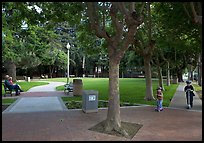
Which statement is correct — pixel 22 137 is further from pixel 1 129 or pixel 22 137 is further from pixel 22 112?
pixel 22 112

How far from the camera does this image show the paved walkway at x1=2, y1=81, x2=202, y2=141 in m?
7.57

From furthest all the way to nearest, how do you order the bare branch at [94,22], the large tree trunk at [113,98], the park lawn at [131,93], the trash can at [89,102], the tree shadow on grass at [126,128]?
the park lawn at [131,93] < the trash can at [89,102] < the bare branch at [94,22] < the large tree trunk at [113,98] < the tree shadow on grass at [126,128]

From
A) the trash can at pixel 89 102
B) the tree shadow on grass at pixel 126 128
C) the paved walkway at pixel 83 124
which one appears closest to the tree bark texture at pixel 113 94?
the tree shadow on grass at pixel 126 128

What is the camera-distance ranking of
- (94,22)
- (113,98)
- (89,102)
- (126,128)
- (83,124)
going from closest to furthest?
(126,128) < (113,98) < (94,22) < (83,124) < (89,102)

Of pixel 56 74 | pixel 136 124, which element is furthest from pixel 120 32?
pixel 56 74

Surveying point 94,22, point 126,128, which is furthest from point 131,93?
point 94,22

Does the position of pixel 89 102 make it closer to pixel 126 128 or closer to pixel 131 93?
pixel 126 128

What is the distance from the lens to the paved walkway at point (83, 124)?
7.57m

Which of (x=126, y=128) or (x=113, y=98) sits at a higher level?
(x=113, y=98)

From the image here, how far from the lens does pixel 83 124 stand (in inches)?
362

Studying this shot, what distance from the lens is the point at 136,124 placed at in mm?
9234

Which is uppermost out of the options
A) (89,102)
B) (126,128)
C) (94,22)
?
(94,22)

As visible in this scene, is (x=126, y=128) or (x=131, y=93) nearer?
(x=126, y=128)

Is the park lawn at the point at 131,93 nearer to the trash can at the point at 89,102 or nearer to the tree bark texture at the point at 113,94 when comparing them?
the trash can at the point at 89,102
